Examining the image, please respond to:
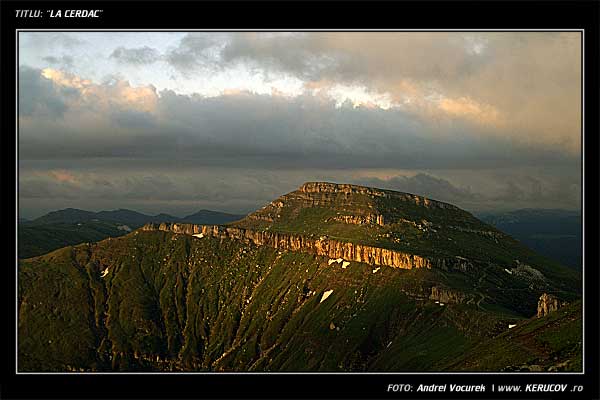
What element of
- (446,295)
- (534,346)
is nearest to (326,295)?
(446,295)

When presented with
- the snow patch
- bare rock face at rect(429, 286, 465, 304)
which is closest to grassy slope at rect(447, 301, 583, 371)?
bare rock face at rect(429, 286, 465, 304)

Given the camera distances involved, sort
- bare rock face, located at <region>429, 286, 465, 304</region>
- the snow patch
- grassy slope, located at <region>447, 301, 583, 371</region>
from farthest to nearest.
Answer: the snow patch
bare rock face, located at <region>429, 286, 465, 304</region>
grassy slope, located at <region>447, 301, 583, 371</region>

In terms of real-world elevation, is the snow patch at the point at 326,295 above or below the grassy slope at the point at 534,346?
below

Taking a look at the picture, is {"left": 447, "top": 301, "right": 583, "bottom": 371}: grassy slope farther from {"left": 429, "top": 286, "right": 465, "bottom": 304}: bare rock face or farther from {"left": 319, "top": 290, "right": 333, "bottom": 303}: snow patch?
{"left": 319, "top": 290, "right": 333, "bottom": 303}: snow patch

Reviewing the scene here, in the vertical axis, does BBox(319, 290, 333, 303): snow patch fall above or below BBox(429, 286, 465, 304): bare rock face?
below

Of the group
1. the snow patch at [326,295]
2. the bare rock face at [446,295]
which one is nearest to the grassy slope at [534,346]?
the bare rock face at [446,295]

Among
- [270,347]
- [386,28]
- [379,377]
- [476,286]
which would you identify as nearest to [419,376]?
[379,377]

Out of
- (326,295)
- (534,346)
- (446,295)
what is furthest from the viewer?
(326,295)

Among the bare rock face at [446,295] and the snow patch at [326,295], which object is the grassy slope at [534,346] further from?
the snow patch at [326,295]

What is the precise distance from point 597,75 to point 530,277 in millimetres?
195678

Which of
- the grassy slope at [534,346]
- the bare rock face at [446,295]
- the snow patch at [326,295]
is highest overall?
the grassy slope at [534,346]

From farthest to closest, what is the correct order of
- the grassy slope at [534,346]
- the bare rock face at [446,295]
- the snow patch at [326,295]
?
the snow patch at [326,295], the bare rock face at [446,295], the grassy slope at [534,346]

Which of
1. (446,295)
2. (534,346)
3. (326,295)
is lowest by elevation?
(326,295)

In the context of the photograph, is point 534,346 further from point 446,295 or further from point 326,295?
point 326,295
